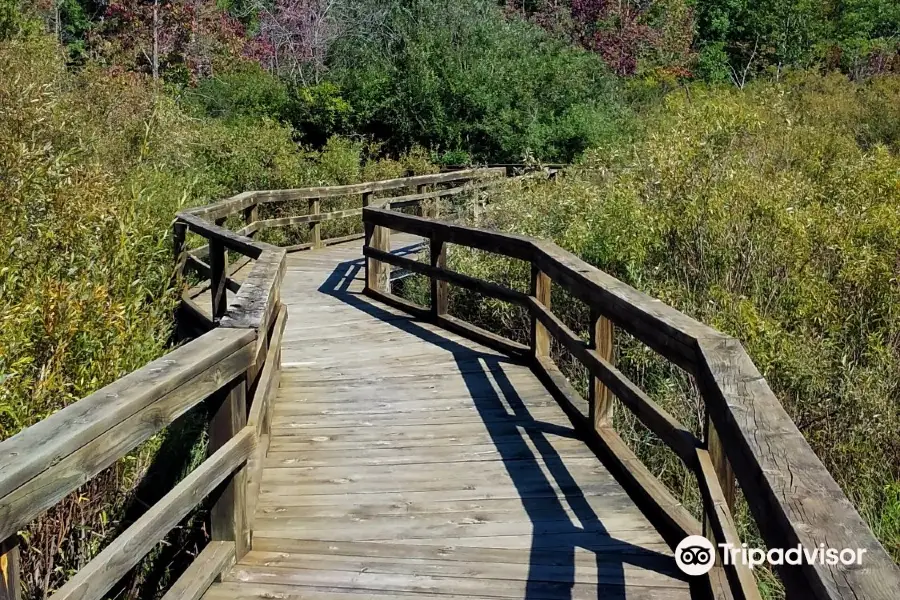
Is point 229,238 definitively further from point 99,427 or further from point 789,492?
point 789,492

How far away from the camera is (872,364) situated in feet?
22.0

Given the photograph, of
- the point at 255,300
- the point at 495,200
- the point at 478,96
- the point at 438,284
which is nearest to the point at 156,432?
the point at 255,300

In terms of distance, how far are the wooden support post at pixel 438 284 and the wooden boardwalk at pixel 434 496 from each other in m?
1.04

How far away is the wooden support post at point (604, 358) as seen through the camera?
4582 millimetres

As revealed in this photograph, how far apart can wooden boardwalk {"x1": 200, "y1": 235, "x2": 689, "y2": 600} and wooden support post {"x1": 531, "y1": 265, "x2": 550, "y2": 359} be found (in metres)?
0.19

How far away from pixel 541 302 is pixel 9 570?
441 centimetres

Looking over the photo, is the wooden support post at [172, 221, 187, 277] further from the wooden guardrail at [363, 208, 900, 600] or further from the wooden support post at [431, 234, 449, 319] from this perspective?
the wooden guardrail at [363, 208, 900, 600]

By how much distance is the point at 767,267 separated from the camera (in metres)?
7.77

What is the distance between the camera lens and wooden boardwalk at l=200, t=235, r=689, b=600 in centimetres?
329

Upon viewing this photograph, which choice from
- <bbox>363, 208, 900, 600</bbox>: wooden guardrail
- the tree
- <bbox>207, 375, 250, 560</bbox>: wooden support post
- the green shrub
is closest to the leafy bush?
the green shrub

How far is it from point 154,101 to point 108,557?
11.6 m

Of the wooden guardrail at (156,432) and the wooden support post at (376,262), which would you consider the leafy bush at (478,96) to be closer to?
the wooden support post at (376,262)

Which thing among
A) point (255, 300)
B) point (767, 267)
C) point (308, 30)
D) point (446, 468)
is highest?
point (308, 30)

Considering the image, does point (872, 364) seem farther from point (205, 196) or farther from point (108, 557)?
point (205, 196)
